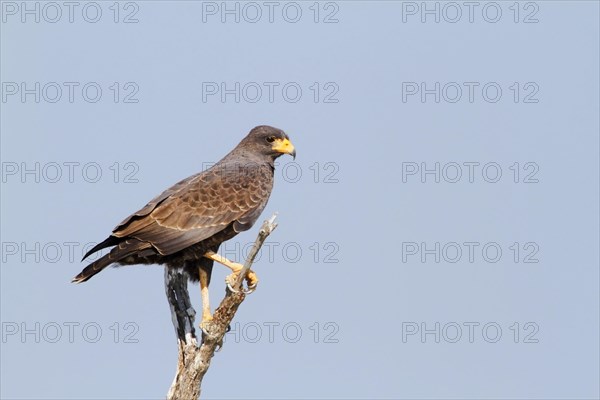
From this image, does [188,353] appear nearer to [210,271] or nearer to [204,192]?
[210,271]

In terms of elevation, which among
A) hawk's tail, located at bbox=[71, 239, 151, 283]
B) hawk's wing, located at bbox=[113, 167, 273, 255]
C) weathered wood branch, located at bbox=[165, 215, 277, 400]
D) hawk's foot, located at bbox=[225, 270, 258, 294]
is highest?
hawk's wing, located at bbox=[113, 167, 273, 255]

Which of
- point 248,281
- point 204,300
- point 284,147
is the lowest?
point 204,300

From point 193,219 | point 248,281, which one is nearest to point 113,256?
point 193,219

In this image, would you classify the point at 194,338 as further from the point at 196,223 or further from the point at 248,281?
the point at 196,223

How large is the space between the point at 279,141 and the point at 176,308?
2.92 meters

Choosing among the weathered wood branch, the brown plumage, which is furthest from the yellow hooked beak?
the weathered wood branch

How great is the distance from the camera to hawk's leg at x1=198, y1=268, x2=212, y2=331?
38.4 ft

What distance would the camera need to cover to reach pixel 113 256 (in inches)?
458

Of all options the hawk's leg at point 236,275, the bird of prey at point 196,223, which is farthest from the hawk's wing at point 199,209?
the hawk's leg at point 236,275

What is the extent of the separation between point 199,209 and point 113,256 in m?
1.31

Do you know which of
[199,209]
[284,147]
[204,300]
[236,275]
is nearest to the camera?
[236,275]

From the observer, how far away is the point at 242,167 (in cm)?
1296

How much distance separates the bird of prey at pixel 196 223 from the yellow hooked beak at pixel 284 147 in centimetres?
38

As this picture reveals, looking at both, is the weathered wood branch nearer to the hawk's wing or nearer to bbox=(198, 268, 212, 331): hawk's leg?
bbox=(198, 268, 212, 331): hawk's leg
